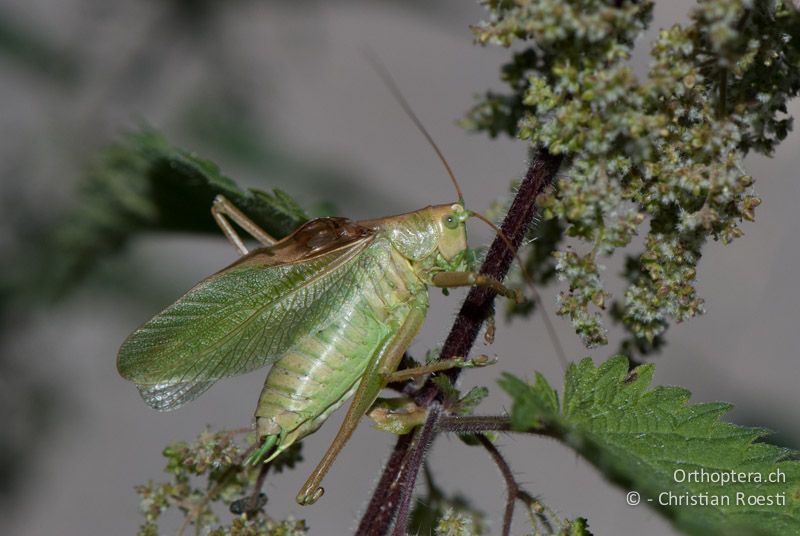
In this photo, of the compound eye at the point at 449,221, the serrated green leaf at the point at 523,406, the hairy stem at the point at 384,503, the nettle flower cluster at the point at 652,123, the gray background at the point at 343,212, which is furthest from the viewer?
the gray background at the point at 343,212

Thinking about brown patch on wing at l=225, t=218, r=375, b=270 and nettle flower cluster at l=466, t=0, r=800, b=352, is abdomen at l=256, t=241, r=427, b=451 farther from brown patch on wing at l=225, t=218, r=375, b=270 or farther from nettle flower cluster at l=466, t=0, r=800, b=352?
nettle flower cluster at l=466, t=0, r=800, b=352

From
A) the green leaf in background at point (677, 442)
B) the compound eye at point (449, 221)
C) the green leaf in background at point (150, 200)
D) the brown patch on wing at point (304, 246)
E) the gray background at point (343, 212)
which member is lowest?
the green leaf in background at point (677, 442)

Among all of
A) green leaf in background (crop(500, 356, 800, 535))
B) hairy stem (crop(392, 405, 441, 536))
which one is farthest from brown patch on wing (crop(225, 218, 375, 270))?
green leaf in background (crop(500, 356, 800, 535))

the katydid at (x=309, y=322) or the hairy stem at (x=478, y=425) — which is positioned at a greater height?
the katydid at (x=309, y=322)

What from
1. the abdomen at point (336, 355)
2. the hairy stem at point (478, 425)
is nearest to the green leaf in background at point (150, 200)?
the abdomen at point (336, 355)

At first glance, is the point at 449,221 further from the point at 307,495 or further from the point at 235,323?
the point at 307,495

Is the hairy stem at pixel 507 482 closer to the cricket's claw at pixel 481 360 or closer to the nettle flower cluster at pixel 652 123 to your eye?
the cricket's claw at pixel 481 360

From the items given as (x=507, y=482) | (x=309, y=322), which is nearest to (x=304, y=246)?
(x=309, y=322)
